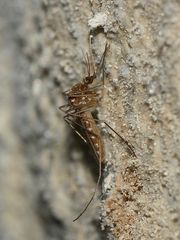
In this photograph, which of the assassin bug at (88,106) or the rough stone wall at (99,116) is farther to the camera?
the assassin bug at (88,106)

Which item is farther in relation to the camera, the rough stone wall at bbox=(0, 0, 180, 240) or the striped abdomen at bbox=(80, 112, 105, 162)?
the striped abdomen at bbox=(80, 112, 105, 162)

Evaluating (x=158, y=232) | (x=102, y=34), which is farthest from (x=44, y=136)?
(x=158, y=232)

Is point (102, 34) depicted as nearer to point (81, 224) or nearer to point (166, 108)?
point (166, 108)

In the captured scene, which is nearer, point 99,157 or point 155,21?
point 155,21

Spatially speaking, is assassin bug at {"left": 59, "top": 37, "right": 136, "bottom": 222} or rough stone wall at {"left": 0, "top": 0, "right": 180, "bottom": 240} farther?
assassin bug at {"left": 59, "top": 37, "right": 136, "bottom": 222}

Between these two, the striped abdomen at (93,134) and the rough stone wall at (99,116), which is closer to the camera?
the rough stone wall at (99,116)
